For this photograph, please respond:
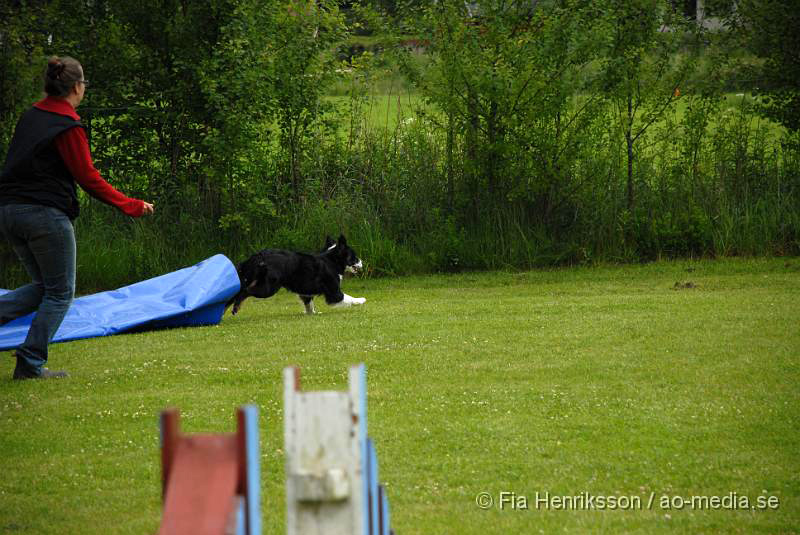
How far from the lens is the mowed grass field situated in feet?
14.8

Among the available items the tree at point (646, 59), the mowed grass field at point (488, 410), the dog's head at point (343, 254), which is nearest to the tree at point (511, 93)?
the tree at point (646, 59)

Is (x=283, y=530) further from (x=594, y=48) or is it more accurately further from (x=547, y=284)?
(x=594, y=48)

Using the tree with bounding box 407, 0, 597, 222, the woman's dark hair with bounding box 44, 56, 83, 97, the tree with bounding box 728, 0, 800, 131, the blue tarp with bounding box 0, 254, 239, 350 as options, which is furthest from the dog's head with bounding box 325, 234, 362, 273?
the tree with bounding box 728, 0, 800, 131

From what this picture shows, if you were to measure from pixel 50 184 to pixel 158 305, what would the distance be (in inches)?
131

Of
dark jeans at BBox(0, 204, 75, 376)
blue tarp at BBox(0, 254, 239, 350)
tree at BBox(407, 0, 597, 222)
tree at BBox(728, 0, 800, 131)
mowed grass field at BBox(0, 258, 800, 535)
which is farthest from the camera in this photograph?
tree at BBox(728, 0, 800, 131)

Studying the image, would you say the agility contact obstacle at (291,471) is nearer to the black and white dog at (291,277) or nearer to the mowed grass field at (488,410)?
the mowed grass field at (488,410)

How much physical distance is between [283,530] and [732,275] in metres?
9.75

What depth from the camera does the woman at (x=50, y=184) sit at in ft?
22.6

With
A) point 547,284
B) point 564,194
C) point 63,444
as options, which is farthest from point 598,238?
point 63,444

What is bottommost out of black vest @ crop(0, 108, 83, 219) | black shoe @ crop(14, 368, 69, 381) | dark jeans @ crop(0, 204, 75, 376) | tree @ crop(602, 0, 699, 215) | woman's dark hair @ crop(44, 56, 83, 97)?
black shoe @ crop(14, 368, 69, 381)

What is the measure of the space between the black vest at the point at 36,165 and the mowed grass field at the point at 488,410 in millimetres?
1371

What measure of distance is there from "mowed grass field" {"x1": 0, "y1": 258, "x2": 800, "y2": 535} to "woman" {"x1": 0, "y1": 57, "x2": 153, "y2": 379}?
0.83 meters

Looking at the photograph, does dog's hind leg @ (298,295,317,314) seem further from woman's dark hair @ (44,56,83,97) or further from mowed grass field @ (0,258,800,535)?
woman's dark hair @ (44,56,83,97)

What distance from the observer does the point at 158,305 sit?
33.4 ft
